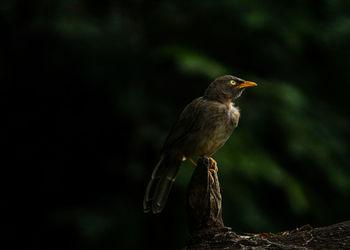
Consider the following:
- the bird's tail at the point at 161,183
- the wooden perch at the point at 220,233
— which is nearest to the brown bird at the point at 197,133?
the bird's tail at the point at 161,183

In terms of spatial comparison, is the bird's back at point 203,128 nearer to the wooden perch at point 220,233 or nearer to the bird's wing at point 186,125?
the bird's wing at point 186,125

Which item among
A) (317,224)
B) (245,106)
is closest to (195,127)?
(245,106)

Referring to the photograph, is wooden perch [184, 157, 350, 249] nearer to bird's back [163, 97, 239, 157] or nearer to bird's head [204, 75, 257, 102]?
bird's back [163, 97, 239, 157]

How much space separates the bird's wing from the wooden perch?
690 millimetres

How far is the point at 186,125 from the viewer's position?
494 cm

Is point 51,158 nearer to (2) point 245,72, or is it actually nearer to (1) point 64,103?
(1) point 64,103

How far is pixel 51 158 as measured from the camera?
7562mm

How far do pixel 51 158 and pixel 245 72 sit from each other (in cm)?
248

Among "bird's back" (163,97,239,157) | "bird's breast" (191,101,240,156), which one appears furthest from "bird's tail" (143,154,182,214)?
"bird's breast" (191,101,240,156)

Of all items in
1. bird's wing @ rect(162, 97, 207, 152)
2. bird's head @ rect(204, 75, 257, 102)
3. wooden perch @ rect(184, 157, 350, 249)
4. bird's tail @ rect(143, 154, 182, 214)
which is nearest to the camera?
wooden perch @ rect(184, 157, 350, 249)

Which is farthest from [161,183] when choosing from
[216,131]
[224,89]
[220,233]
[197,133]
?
[220,233]

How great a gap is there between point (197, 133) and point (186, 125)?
0.14 metres

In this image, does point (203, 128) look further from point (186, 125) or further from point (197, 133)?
point (186, 125)

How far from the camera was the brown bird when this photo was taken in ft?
15.6
